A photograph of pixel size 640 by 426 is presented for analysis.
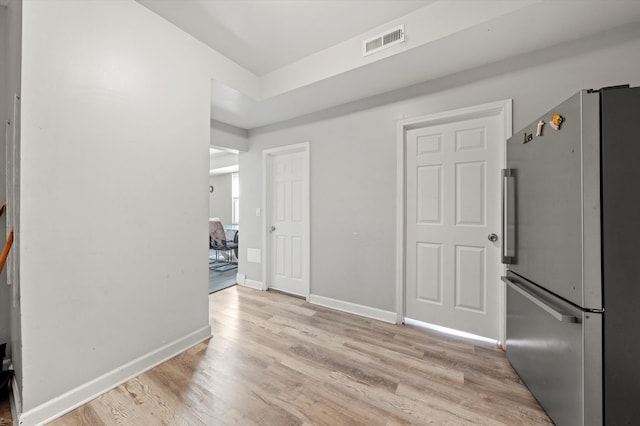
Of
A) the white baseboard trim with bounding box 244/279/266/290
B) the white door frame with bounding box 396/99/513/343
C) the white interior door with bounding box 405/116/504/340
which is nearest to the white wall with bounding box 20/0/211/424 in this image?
the white baseboard trim with bounding box 244/279/266/290

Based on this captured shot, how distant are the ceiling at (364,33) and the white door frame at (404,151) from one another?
388mm

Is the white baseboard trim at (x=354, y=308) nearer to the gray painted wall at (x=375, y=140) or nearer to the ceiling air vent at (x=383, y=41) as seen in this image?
the gray painted wall at (x=375, y=140)

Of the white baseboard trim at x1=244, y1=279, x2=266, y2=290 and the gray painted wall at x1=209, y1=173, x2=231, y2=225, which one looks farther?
the gray painted wall at x1=209, y1=173, x2=231, y2=225

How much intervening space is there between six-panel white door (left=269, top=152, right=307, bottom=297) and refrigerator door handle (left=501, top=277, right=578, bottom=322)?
222 cm

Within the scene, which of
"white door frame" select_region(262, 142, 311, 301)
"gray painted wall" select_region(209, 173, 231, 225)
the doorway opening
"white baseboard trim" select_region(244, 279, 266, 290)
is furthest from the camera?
"gray painted wall" select_region(209, 173, 231, 225)

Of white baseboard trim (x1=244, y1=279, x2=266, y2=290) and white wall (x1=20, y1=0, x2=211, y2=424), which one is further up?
white wall (x1=20, y1=0, x2=211, y2=424)

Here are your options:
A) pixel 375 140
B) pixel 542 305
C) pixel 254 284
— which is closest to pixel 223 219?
pixel 254 284

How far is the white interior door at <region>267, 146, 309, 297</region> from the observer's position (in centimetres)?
338

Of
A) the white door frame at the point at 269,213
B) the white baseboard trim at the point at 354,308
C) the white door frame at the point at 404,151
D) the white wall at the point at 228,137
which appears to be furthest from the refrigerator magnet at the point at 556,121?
the white wall at the point at 228,137

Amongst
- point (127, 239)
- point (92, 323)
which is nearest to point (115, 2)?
point (127, 239)

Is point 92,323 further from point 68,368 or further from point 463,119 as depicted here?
point 463,119

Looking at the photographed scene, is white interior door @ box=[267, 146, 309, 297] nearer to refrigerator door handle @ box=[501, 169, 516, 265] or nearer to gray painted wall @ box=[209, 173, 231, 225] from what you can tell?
refrigerator door handle @ box=[501, 169, 516, 265]

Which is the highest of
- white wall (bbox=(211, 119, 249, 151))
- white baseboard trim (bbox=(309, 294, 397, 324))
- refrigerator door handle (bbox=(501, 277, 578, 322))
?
white wall (bbox=(211, 119, 249, 151))

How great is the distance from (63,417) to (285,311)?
5.98 ft
